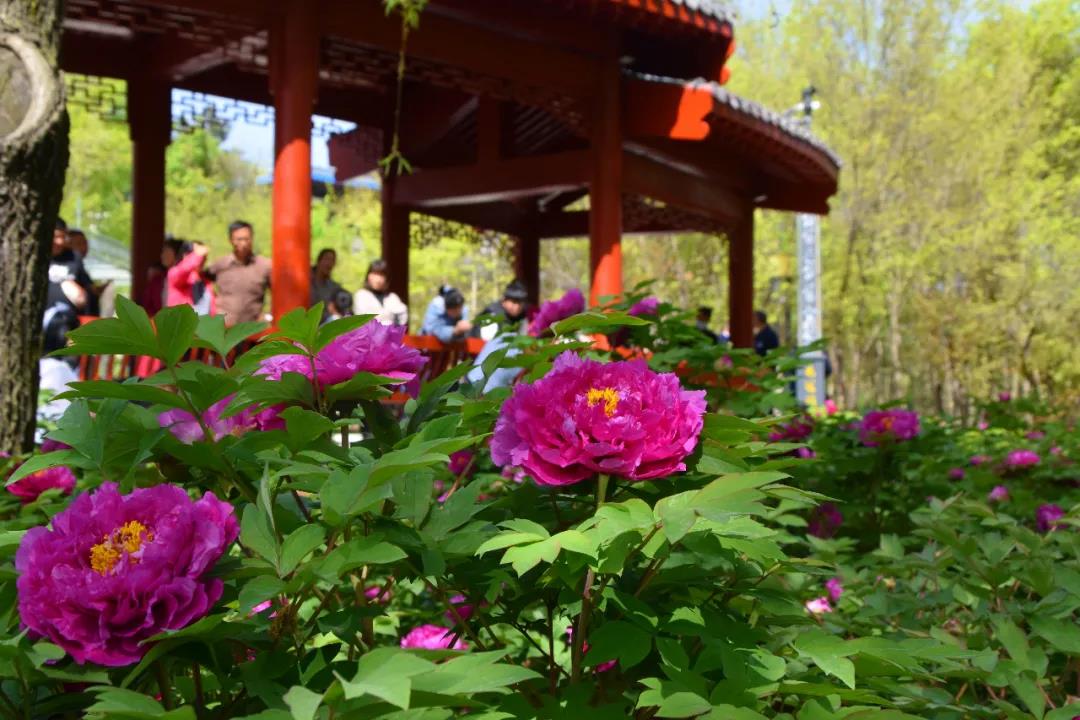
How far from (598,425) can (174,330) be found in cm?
46

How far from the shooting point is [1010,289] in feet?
74.4

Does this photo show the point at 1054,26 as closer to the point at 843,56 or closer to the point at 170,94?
the point at 843,56

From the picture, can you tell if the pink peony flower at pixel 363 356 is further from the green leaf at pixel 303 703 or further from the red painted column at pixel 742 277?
the red painted column at pixel 742 277

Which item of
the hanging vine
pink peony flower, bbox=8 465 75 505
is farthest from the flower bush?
the hanging vine

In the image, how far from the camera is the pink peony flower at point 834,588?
2676 mm

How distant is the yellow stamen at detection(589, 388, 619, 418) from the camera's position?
1.17m

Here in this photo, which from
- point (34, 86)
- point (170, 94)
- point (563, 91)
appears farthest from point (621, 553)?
point (170, 94)

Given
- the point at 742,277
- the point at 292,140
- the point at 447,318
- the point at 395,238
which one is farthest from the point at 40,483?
the point at 742,277

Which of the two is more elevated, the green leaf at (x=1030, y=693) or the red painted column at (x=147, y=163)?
the red painted column at (x=147, y=163)

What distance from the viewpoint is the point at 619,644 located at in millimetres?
1145

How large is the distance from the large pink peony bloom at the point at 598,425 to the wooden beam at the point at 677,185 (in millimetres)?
8972

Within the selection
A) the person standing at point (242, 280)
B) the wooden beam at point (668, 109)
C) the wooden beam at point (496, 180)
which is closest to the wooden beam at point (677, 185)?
the wooden beam at point (496, 180)

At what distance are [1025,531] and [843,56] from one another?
2270cm

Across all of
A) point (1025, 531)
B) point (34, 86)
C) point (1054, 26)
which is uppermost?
point (1054, 26)
